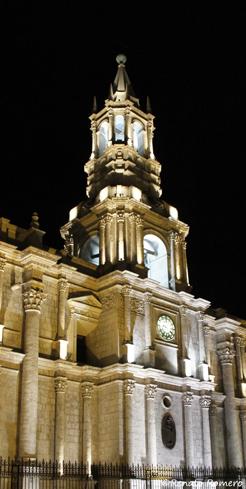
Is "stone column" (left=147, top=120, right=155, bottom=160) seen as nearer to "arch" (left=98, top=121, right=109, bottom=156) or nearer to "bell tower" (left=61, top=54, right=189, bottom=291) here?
"bell tower" (left=61, top=54, right=189, bottom=291)

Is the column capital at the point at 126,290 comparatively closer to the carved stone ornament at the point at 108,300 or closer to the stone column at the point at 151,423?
the carved stone ornament at the point at 108,300

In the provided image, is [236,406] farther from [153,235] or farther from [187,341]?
[153,235]

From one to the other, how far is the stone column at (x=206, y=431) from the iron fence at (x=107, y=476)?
611mm

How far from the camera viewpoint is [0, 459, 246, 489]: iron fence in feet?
85.6

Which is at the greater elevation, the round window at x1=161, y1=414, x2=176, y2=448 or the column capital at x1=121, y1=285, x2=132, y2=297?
the column capital at x1=121, y1=285, x2=132, y2=297

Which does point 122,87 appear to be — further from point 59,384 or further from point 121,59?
point 59,384

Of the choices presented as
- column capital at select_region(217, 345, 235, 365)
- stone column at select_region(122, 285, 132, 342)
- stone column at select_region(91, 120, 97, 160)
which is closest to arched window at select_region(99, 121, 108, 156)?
stone column at select_region(91, 120, 97, 160)

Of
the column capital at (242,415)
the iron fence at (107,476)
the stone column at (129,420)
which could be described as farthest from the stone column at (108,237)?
the column capital at (242,415)

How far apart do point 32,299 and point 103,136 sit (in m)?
18.1

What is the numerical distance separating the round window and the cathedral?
74 millimetres

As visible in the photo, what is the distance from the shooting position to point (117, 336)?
33.4 metres

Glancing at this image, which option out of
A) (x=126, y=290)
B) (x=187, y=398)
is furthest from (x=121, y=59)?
(x=187, y=398)

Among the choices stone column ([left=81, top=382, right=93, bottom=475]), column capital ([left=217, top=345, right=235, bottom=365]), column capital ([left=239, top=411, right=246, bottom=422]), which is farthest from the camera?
column capital ([left=239, top=411, right=246, bottom=422])

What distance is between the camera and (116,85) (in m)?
45.4
